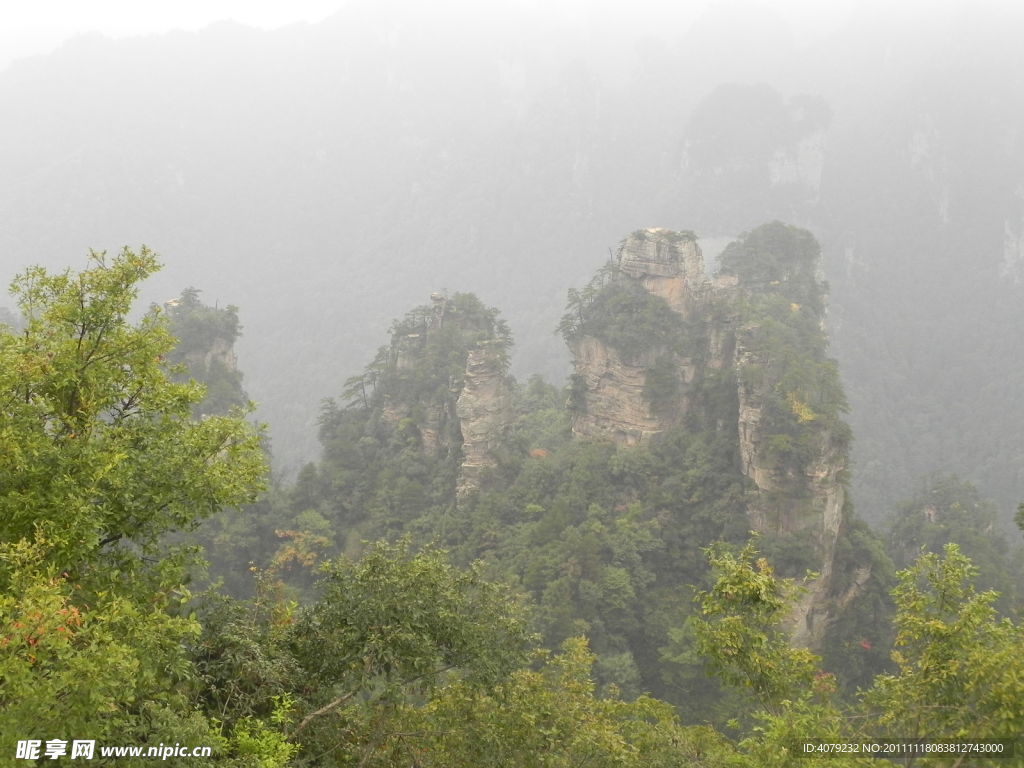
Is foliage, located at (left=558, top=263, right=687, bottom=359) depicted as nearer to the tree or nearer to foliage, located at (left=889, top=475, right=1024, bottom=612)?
foliage, located at (left=889, top=475, right=1024, bottom=612)

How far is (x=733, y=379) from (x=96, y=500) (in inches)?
1204

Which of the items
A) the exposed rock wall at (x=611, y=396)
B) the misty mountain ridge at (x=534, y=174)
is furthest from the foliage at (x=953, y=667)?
the misty mountain ridge at (x=534, y=174)

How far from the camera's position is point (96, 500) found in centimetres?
832

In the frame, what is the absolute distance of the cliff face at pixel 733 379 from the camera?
2897 centimetres

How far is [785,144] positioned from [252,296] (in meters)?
86.2

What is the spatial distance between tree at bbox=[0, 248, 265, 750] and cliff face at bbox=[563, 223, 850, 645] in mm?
25245

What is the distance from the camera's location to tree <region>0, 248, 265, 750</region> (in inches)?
221

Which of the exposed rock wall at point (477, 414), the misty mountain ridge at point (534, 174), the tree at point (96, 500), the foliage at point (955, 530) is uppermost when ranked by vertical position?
the misty mountain ridge at point (534, 174)

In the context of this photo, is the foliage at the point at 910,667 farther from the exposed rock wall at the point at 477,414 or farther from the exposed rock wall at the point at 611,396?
the exposed rock wall at the point at 477,414

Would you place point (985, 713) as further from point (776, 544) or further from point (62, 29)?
point (62, 29)

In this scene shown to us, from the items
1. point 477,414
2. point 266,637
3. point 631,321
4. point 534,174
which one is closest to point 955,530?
point 631,321

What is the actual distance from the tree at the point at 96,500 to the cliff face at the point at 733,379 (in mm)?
25245

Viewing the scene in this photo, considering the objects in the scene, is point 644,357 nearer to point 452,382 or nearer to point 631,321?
point 631,321

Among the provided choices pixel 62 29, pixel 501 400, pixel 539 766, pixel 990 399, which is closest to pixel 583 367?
pixel 501 400
